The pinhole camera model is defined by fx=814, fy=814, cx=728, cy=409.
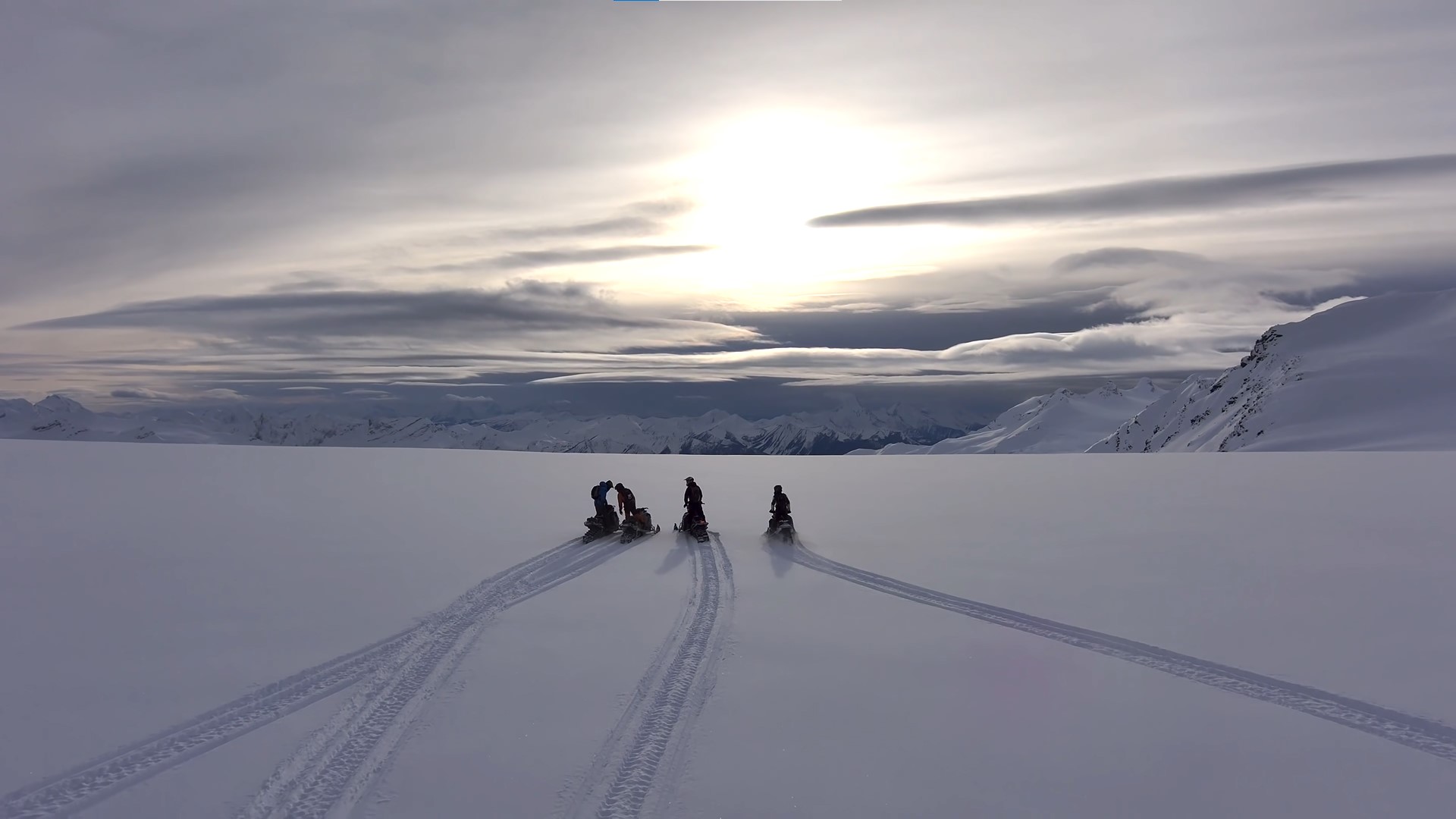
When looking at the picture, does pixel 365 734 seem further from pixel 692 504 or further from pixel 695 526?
pixel 692 504

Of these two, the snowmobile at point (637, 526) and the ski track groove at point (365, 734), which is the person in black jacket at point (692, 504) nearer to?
the snowmobile at point (637, 526)

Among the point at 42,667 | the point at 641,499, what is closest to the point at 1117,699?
the point at 42,667

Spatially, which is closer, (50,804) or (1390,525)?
(50,804)

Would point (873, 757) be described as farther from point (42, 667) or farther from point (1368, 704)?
point (42, 667)

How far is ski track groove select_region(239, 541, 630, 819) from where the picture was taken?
7.38 meters

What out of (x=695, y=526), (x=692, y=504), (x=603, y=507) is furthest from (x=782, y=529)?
(x=603, y=507)

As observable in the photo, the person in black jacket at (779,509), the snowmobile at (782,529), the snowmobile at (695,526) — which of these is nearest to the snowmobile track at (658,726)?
the snowmobile at (782,529)

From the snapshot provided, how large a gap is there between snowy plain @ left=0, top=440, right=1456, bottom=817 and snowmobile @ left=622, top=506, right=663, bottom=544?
125 cm

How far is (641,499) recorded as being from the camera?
3866 centimetres

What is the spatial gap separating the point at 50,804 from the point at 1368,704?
13845 millimetres

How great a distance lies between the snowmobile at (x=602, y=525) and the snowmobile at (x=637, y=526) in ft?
1.05

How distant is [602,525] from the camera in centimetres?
2408

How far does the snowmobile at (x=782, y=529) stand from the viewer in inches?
907

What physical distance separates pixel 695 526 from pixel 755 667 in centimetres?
1252
